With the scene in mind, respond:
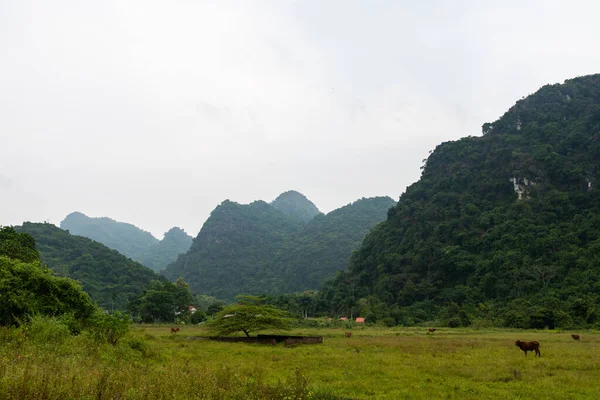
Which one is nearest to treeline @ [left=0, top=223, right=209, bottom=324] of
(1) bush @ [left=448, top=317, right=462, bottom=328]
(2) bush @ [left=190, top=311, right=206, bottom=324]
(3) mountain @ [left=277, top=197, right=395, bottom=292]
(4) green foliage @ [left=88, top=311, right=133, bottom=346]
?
(4) green foliage @ [left=88, top=311, right=133, bottom=346]

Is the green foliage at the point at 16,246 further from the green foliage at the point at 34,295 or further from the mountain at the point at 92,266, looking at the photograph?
the mountain at the point at 92,266

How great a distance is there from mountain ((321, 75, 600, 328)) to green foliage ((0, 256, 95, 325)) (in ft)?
159

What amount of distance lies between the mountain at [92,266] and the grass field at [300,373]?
253ft

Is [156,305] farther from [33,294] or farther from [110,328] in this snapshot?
[110,328]

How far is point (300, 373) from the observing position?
12.6 metres

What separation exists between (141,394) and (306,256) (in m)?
172

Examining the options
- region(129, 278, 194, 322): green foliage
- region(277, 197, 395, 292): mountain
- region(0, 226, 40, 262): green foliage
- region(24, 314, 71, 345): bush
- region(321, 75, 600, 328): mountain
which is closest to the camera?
region(24, 314, 71, 345): bush

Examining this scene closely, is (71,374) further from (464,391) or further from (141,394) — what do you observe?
(464,391)

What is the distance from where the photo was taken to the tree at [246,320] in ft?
102

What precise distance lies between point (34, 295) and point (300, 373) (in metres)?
14.9

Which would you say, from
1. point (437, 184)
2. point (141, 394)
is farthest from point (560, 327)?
point (437, 184)

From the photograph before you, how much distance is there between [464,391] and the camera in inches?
497

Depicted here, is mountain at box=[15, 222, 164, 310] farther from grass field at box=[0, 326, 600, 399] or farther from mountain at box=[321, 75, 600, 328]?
grass field at box=[0, 326, 600, 399]

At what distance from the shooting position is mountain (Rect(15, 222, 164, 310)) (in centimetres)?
8975
